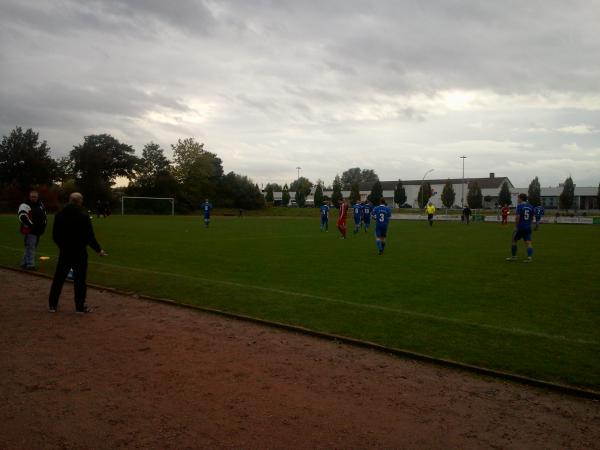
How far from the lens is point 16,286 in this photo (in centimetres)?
1019

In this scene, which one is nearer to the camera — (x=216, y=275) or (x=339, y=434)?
(x=339, y=434)

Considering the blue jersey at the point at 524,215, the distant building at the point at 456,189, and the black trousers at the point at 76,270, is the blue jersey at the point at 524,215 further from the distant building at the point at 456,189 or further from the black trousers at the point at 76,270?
the distant building at the point at 456,189

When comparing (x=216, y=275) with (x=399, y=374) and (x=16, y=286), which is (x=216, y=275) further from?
(x=399, y=374)

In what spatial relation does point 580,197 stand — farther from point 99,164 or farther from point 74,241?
point 74,241

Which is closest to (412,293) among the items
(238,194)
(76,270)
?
(76,270)

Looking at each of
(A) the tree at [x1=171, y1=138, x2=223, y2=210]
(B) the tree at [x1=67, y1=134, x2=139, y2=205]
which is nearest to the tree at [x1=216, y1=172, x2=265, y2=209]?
(A) the tree at [x1=171, y1=138, x2=223, y2=210]

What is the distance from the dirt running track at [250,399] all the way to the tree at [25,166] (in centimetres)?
7515

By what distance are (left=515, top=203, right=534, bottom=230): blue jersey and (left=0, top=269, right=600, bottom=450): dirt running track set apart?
1000cm

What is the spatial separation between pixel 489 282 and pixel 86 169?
3047 inches

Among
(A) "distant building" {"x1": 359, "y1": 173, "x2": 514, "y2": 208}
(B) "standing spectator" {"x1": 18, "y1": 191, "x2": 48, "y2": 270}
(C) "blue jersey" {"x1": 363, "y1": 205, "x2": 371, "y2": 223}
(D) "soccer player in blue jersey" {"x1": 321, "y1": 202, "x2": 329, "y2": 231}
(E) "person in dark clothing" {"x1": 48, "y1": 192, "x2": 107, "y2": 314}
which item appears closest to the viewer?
(E) "person in dark clothing" {"x1": 48, "y1": 192, "x2": 107, "y2": 314}

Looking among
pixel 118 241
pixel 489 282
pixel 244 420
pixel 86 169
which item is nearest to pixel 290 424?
pixel 244 420

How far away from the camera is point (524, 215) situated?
14148mm

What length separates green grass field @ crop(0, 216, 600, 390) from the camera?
20.0 feet

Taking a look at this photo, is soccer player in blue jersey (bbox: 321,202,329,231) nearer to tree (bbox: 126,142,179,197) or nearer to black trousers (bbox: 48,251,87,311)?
black trousers (bbox: 48,251,87,311)
